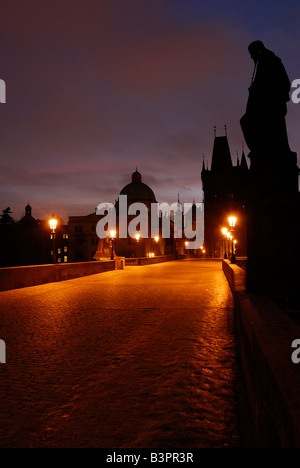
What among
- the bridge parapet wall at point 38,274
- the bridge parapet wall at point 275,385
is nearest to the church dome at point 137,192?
the bridge parapet wall at point 38,274

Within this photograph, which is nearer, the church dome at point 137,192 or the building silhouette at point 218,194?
the building silhouette at point 218,194

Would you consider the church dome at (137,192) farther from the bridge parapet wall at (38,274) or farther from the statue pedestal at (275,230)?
the statue pedestal at (275,230)

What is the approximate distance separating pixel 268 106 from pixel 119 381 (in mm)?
6095

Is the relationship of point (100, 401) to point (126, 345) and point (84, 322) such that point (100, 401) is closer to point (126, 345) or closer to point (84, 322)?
point (126, 345)

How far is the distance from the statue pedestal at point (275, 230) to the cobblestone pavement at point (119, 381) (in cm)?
138

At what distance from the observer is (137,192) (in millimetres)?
100938

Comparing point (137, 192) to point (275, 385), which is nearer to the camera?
point (275, 385)

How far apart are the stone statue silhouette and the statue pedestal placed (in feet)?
0.79

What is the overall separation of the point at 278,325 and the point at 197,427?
4.87 feet

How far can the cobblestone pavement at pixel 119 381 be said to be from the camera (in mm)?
3010

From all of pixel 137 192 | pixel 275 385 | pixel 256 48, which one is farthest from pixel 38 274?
pixel 137 192

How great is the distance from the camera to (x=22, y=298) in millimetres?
11961

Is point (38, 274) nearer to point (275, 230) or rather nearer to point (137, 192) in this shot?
point (275, 230)
